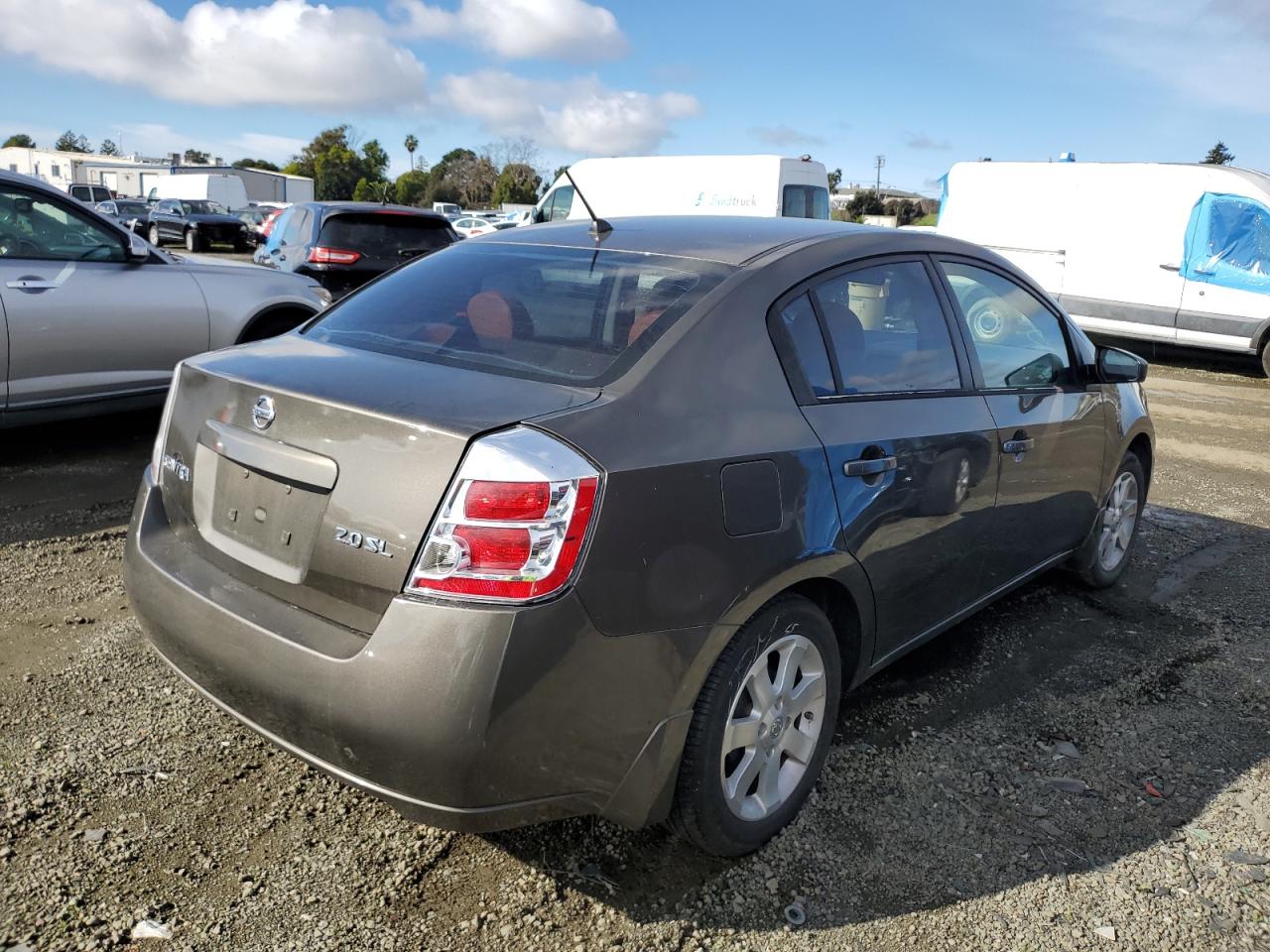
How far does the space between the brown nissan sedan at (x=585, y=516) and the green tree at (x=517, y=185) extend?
234ft

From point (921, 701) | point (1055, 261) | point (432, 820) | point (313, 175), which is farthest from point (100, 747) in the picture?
point (313, 175)

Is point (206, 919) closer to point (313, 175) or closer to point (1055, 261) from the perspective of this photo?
point (1055, 261)

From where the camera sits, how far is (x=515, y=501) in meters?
2.04

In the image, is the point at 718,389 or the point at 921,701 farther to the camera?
the point at 921,701

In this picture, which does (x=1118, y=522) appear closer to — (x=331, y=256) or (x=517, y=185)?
(x=331, y=256)

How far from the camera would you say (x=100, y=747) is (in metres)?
2.95

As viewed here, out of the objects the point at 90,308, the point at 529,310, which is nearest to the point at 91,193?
the point at 90,308

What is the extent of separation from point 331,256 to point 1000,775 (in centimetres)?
836

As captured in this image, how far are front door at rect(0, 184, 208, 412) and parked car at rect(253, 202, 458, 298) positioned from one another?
3.57 meters

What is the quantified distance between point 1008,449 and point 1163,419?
7.50m

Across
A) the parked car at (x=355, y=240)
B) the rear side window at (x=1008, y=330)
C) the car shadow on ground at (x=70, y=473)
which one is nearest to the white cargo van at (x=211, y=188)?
the parked car at (x=355, y=240)

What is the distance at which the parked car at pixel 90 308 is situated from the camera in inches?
212

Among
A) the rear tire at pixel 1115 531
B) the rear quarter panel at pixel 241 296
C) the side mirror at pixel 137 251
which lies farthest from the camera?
the rear quarter panel at pixel 241 296

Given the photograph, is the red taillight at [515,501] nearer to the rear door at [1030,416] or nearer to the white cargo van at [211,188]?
the rear door at [1030,416]
